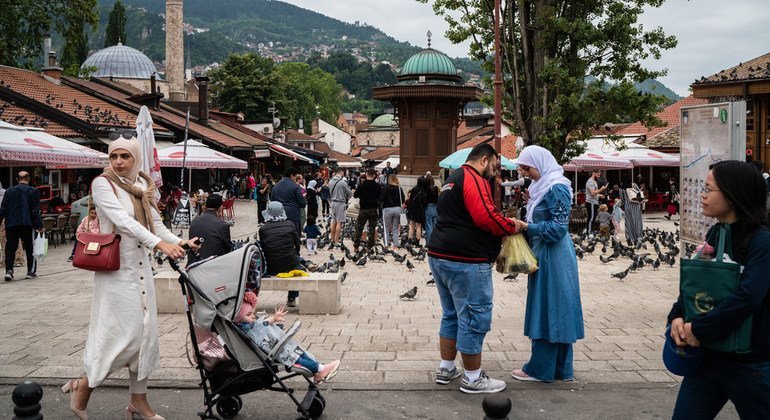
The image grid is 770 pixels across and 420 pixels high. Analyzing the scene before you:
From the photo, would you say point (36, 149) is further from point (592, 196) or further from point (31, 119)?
point (592, 196)

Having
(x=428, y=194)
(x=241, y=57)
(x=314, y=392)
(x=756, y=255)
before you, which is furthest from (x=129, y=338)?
(x=241, y=57)

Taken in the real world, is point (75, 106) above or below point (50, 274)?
above

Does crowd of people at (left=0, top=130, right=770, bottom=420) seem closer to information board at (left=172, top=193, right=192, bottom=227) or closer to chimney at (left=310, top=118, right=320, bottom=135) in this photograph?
information board at (left=172, top=193, right=192, bottom=227)

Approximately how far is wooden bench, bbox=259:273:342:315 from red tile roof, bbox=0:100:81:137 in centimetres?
1529

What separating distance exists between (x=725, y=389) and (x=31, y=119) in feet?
76.9

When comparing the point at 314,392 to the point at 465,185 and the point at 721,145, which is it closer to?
the point at 465,185

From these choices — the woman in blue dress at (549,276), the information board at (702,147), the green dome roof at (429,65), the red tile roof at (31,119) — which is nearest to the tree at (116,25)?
the green dome roof at (429,65)

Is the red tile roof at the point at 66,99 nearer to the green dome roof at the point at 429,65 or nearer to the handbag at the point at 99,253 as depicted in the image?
the green dome roof at the point at 429,65

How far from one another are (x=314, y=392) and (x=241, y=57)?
65251 millimetres

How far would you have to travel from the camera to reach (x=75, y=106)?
2731cm

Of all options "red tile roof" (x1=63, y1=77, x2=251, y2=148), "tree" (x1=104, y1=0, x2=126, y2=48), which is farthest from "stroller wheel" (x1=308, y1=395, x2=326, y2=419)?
"tree" (x1=104, y1=0, x2=126, y2=48)

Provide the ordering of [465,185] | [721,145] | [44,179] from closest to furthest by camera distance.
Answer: [465,185]
[721,145]
[44,179]

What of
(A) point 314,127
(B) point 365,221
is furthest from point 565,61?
(A) point 314,127

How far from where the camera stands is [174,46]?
2830 inches
